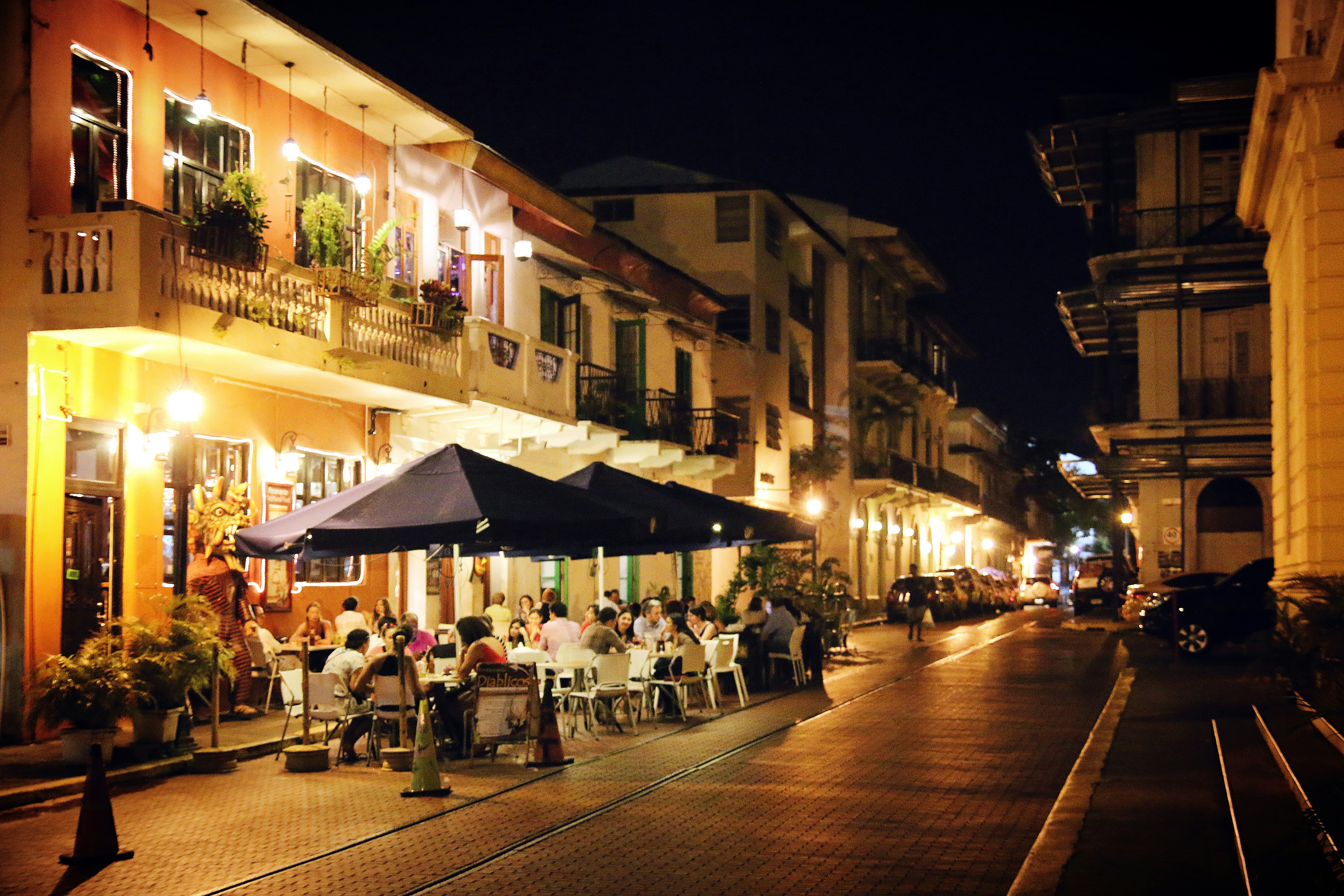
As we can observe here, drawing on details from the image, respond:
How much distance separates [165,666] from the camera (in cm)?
1373

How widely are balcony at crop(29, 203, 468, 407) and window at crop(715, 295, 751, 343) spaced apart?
22889 mm

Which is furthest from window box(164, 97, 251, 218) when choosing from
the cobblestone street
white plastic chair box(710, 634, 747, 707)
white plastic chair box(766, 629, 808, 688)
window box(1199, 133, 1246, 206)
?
window box(1199, 133, 1246, 206)

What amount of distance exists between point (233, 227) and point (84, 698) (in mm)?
5633

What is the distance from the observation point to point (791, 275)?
47.3 m

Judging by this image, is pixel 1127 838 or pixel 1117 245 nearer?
pixel 1127 838

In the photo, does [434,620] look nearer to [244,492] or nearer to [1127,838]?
[244,492]

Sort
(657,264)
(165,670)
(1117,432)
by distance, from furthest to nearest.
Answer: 1. (1117,432)
2. (657,264)
3. (165,670)

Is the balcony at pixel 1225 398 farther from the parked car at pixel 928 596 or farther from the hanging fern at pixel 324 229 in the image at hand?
the hanging fern at pixel 324 229

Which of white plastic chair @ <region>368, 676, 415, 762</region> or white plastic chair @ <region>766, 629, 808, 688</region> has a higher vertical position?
white plastic chair @ <region>368, 676, 415, 762</region>

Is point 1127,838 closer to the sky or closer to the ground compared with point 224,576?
closer to the ground

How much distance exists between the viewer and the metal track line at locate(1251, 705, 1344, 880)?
5613 mm

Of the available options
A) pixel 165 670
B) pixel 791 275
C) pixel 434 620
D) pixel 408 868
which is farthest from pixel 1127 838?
pixel 791 275

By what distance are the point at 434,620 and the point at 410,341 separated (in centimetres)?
522

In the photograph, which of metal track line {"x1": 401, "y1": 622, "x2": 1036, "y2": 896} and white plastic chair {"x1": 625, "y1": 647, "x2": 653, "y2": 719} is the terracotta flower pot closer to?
metal track line {"x1": 401, "y1": 622, "x2": 1036, "y2": 896}
